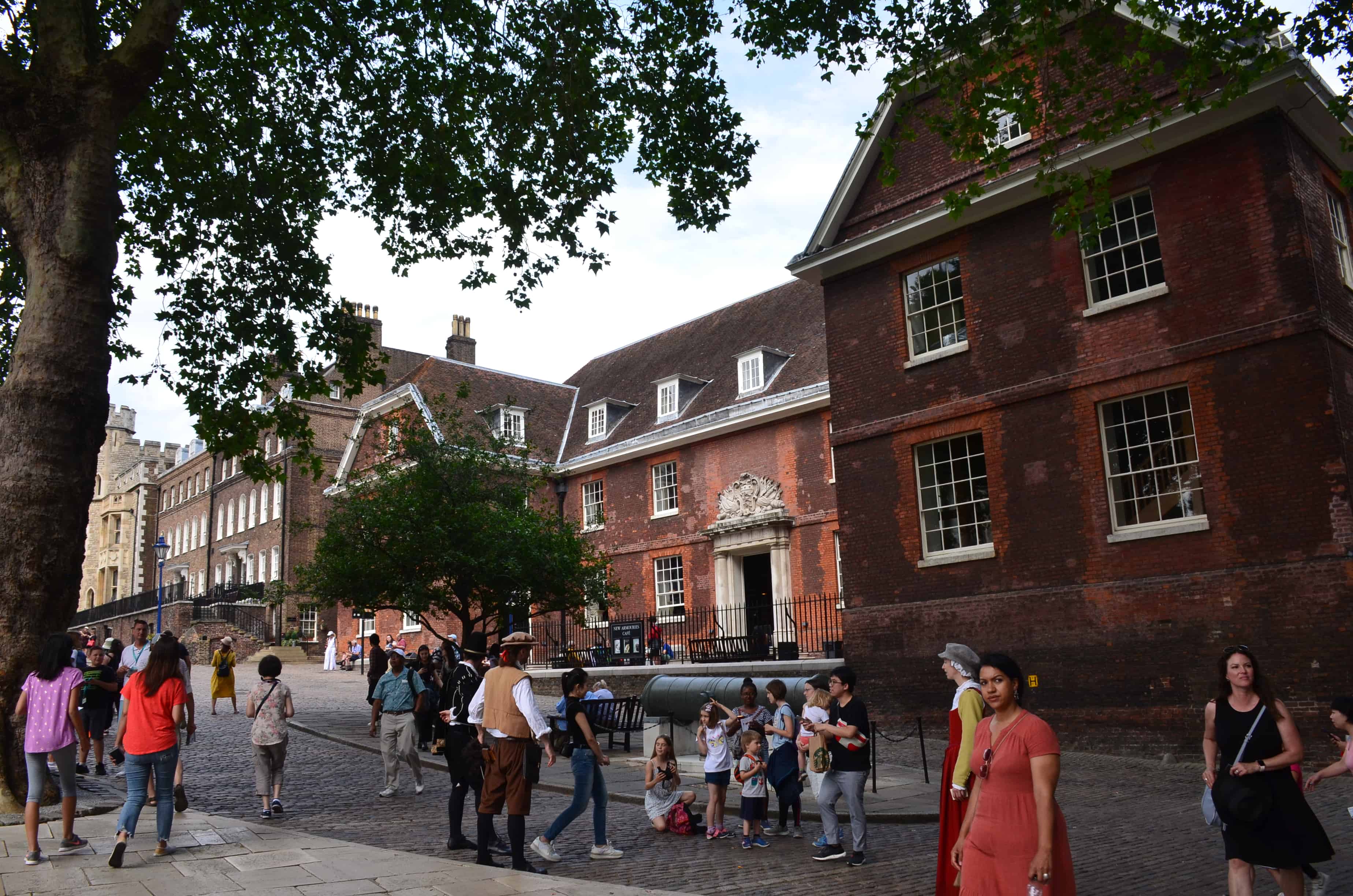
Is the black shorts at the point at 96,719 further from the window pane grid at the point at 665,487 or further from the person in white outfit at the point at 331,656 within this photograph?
the person in white outfit at the point at 331,656

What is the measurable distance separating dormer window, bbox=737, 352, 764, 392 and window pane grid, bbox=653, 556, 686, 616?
208 inches

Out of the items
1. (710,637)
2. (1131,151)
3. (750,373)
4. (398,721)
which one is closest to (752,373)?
(750,373)

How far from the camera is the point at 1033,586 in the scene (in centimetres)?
1617

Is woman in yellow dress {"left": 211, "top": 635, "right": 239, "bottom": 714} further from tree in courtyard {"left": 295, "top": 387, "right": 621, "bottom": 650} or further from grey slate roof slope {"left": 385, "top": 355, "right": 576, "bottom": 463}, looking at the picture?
grey slate roof slope {"left": 385, "top": 355, "right": 576, "bottom": 463}

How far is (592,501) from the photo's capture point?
33938 millimetres

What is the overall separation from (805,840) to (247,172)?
11.6m

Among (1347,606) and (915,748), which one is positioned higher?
(1347,606)

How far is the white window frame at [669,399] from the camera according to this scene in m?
32.3

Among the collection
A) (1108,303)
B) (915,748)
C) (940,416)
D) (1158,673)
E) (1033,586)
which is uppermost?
(1108,303)

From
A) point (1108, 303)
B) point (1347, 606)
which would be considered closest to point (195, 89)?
point (1108, 303)

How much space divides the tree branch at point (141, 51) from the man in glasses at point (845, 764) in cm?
887

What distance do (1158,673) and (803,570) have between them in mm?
12548

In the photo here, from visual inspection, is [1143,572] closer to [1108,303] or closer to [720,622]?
[1108,303]

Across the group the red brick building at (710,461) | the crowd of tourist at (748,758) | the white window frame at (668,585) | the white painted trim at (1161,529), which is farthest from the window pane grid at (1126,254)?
the white window frame at (668,585)
